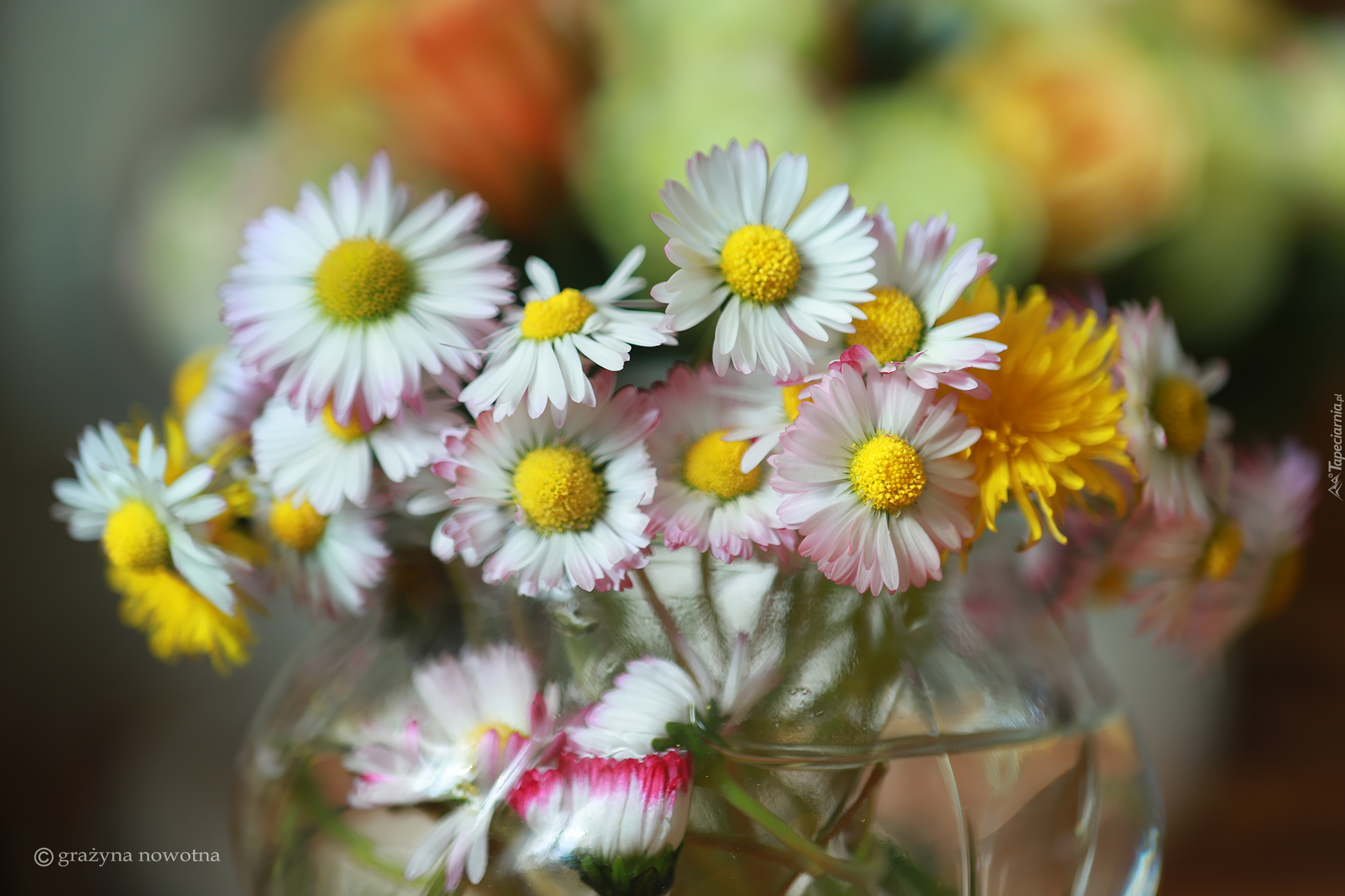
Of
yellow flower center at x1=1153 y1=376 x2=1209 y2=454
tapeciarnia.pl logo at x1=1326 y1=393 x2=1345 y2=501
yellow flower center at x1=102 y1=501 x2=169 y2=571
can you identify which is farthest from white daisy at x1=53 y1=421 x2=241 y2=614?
tapeciarnia.pl logo at x1=1326 y1=393 x2=1345 y2=501

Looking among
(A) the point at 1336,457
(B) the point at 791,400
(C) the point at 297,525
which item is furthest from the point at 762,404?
(A) the point at 1336,457

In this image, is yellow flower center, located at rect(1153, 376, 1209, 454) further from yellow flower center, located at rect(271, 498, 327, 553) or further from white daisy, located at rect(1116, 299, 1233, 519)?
yellow flower center, located at rect(271, 498, 327, 553)

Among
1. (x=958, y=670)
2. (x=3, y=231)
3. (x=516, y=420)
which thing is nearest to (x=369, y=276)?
(x=516, y=420)

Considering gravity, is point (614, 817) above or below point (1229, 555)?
below

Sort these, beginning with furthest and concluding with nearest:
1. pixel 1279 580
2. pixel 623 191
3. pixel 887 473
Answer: pixel 623 191
pixel 1279 580
pixel 887 473

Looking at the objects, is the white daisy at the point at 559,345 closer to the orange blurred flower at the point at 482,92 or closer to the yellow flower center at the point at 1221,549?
the yellow flower center at the point at 1221,549

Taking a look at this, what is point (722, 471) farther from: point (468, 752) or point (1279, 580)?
point (1279, 580)
